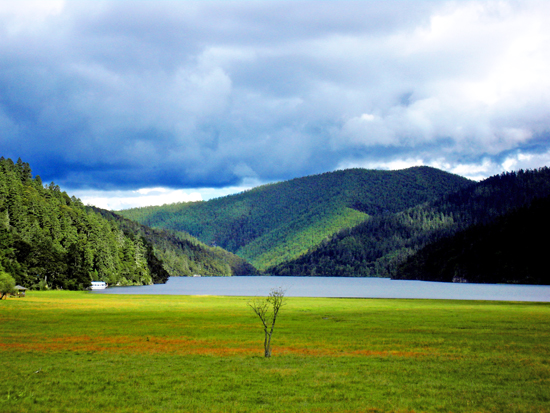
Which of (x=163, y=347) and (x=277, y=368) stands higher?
(x=277, y=368)

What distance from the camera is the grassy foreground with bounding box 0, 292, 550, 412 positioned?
20375mm

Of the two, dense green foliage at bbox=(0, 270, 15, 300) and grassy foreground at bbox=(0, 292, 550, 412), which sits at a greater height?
dense green foliage at bbox=(0, 270, 15, 300)

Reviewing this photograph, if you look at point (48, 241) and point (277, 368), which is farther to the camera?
point (48, 241)

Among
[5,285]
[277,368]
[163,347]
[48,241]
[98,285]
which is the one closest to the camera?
[277,368]

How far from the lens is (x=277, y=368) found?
2773 cm

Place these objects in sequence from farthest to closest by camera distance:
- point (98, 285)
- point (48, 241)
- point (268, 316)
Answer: point (98, 285) < point (48, 241) < point (268, 316)

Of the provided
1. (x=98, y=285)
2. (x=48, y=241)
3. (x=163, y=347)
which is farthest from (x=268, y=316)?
(x=98, y=285)

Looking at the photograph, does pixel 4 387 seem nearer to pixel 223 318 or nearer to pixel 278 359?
pixel 278 359

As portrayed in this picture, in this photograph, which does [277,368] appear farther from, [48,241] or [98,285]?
[98,285]

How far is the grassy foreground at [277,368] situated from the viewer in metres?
20.4

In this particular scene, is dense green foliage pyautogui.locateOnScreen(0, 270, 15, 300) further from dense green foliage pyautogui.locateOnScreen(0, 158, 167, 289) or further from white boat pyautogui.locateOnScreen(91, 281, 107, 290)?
white boat pyautogui.locateOnScreen(91, 281, 107, 290)

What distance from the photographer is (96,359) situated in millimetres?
30766

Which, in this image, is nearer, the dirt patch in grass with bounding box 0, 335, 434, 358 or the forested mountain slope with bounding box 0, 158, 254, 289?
the dirt patch in grass with bounding box 0, 335, 434, 358

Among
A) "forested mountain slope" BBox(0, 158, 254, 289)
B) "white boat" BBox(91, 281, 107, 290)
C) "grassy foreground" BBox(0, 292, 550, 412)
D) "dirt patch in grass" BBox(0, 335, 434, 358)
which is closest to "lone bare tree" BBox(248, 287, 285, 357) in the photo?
"grassy foreground" BBox(0, 292, 550, 412)
